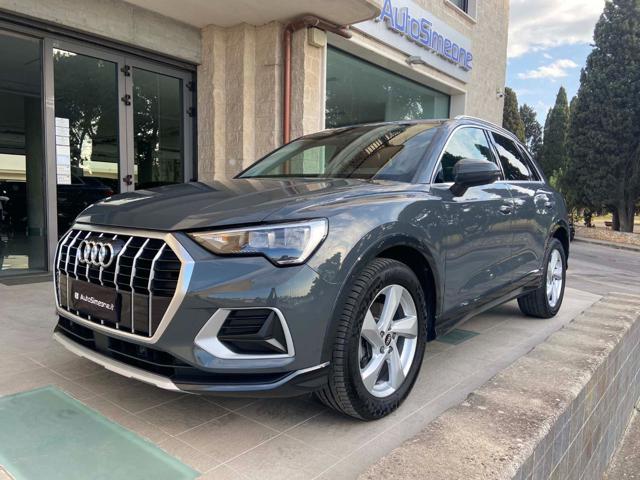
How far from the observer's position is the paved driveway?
80.4 inches

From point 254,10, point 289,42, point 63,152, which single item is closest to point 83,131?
point 63,152

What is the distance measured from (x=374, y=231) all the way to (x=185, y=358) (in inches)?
39.2

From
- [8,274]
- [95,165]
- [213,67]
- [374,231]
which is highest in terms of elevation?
[213,67]

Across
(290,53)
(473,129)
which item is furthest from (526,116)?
(473,129)

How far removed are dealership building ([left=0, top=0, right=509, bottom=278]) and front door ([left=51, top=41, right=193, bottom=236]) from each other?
2cm

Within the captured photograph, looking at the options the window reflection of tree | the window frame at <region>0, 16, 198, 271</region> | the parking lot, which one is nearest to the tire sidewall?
the parking lot

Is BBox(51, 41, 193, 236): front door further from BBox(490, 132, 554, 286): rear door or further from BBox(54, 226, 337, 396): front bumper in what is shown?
BBox(490, 132, 554, 286): rear door

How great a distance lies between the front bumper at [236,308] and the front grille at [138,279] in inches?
1.8

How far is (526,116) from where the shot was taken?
4725 centimetres

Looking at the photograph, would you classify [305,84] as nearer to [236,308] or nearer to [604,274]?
[236,308]

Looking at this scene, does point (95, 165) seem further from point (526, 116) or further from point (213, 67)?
point (526, 116)

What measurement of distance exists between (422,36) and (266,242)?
30.4 feet

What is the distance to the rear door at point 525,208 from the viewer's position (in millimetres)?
3754

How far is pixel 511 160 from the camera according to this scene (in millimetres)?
4078
